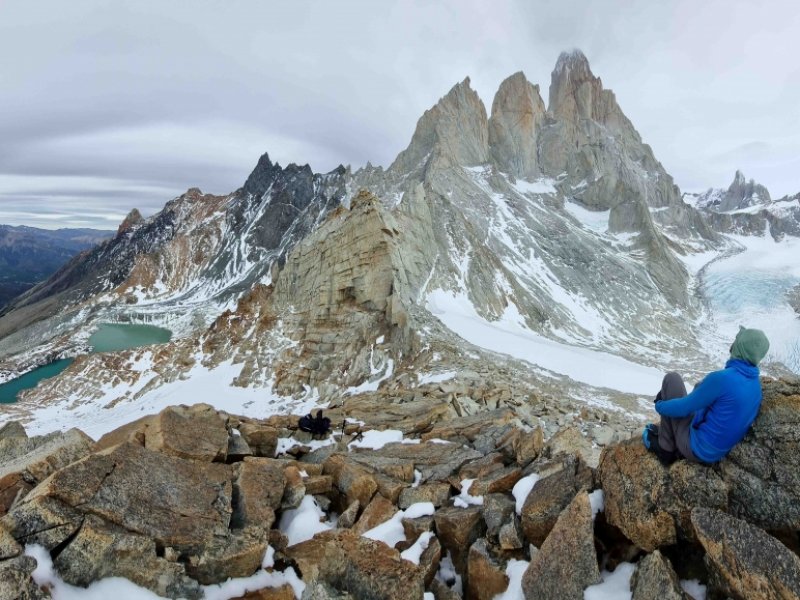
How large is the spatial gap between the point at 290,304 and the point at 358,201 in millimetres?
11259

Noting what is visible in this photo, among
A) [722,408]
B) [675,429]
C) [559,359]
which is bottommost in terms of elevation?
[559,359]

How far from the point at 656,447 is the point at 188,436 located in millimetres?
8380

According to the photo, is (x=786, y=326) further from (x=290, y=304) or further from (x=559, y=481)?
(x=559, y=481)

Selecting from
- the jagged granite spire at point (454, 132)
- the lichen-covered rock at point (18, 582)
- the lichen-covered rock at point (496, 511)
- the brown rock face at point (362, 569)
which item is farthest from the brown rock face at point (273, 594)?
the jagged granite spire at point (454, 132)

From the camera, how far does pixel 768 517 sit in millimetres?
5117

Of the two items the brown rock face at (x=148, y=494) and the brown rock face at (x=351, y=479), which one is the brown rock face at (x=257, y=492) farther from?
the brown rock face at (x=351, y=479)

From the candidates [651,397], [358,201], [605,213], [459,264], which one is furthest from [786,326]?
[358,201]

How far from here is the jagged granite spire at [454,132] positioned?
351 feet

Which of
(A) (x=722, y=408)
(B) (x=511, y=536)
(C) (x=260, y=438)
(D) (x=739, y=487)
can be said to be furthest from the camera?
(C) (x=260, y=438)

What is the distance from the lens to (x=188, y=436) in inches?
340

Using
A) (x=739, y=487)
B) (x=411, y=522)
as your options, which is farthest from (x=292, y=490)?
(x=739, y=487)

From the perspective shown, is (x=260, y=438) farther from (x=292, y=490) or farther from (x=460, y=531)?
(x=460, y=531)

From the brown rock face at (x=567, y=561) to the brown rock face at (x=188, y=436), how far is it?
245 inches

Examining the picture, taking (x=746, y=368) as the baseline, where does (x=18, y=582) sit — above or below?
below
